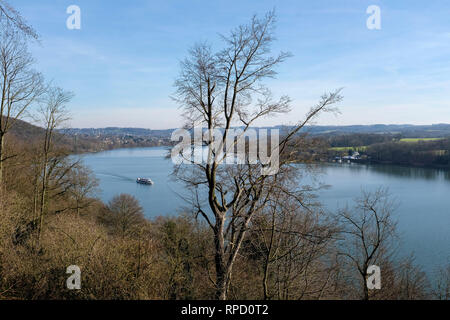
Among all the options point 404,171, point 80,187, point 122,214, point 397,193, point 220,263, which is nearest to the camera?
point 220,263

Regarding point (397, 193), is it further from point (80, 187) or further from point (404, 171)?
point (80, 187)

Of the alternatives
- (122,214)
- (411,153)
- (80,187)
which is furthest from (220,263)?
(411,153)

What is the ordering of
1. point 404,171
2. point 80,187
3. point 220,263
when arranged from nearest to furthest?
point 220,263
point 80,187
point 404,171

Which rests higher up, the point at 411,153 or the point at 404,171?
the point at 411,153

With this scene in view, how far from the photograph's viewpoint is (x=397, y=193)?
84.2 feet

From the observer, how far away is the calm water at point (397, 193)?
616 inches

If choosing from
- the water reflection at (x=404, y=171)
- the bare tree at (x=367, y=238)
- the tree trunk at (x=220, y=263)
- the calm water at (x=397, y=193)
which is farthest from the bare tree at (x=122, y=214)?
the water reflection at (x=404, y=171)

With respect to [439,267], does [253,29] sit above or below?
above

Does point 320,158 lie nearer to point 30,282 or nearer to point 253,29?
point 253,29

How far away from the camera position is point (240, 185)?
6.00m

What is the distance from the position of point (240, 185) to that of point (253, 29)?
271 centimetres

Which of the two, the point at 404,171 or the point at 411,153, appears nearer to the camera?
the point at 404,171

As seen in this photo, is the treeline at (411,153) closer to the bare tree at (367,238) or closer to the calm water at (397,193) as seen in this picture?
the calm water at (397,193)
